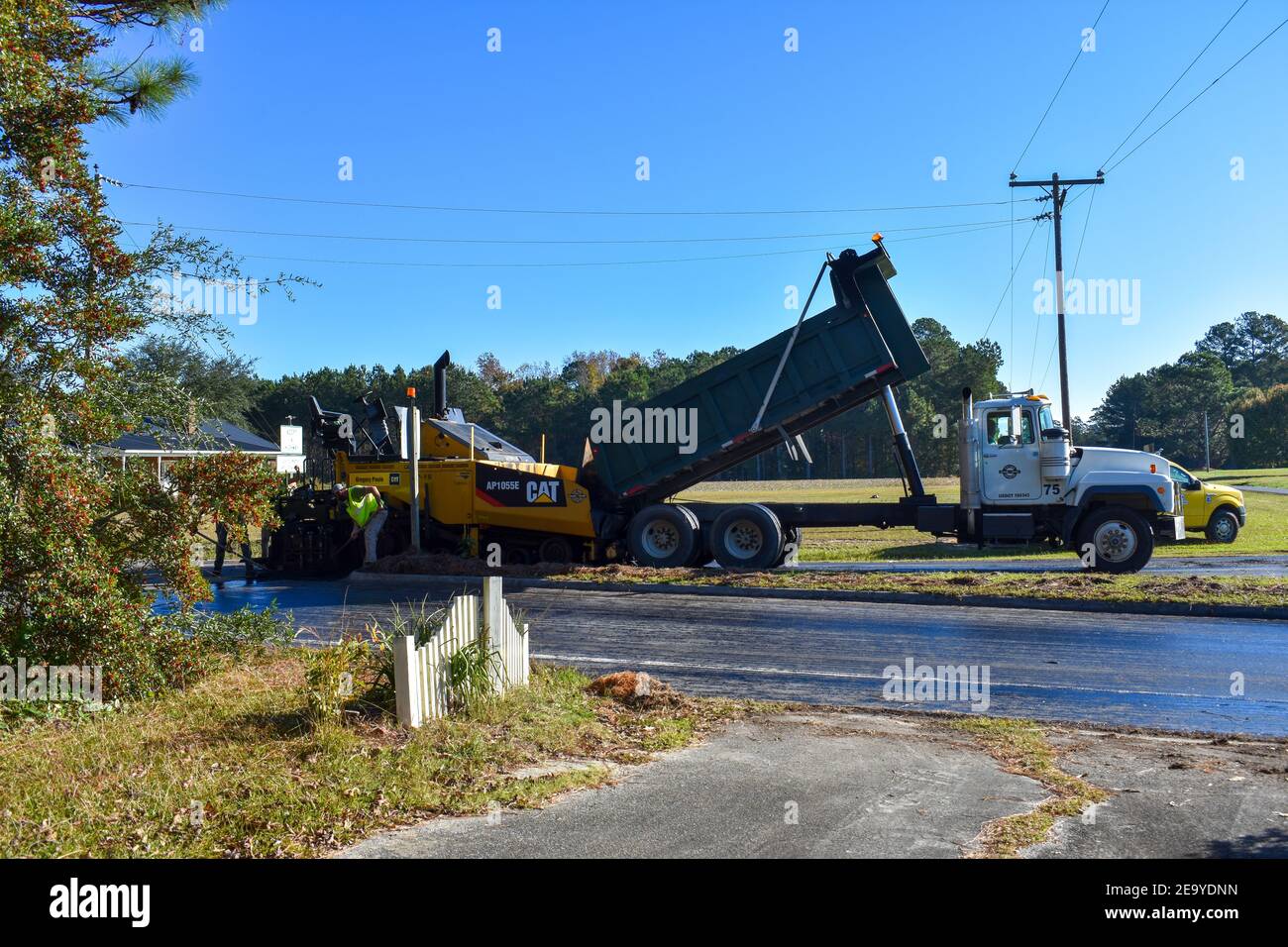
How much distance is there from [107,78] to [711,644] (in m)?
8.10

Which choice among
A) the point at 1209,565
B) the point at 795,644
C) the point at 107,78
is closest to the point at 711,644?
the point at 795,644

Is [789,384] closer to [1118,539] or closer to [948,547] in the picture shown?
[1118,539]

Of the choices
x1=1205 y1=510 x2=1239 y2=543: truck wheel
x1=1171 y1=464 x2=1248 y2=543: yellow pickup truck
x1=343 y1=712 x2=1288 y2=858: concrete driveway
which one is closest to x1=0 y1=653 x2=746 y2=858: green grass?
x1=343 y1=712 x2=1288 y2=858: concrete driveway

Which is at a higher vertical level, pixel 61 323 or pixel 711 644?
pixel 61 323

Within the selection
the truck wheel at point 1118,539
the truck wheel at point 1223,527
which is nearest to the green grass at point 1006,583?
the truck wheel at point 1118,539

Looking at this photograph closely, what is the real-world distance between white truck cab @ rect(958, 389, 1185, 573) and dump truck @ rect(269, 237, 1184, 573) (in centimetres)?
2

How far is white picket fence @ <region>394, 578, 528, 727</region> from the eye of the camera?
22.1ft

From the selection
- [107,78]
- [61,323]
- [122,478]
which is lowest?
[122,478]

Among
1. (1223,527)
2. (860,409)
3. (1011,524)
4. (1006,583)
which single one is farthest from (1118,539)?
(860,409)

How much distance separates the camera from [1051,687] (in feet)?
30.3

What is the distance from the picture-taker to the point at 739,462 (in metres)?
18.3

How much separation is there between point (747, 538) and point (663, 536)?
149 centimetres

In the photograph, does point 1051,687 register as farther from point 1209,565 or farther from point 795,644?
point 1209,565
